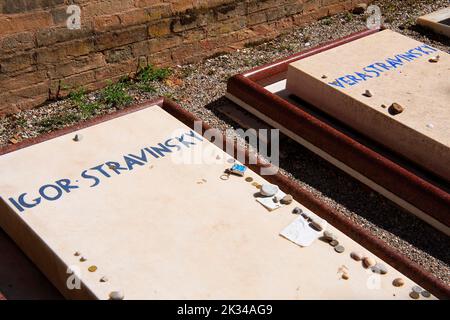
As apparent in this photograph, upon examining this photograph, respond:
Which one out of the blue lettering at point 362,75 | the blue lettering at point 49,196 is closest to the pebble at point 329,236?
the blue lettering at point 49,196

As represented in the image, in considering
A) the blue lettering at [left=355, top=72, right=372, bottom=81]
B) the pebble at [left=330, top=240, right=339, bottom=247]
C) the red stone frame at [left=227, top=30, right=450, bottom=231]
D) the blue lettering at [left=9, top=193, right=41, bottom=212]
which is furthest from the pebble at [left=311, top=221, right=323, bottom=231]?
the blue lettering at [left=355, top=72, right=372, bottom=81]

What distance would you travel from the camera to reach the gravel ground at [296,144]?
4.76 metres

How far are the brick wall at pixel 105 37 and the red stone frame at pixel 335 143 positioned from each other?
0.83 metres

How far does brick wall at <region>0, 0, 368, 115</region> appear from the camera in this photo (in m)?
5.46

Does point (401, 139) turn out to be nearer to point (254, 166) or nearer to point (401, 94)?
point (401, 94)

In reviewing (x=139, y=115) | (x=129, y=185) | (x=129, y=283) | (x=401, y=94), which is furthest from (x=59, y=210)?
(x=401, y=94)

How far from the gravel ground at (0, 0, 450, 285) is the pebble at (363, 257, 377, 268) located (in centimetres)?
69

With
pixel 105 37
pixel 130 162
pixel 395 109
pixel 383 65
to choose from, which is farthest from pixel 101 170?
pixel 383 65

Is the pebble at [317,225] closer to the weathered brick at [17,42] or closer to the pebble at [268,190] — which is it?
the pebble at [268,190]

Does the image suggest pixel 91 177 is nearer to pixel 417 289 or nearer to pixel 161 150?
pixel 161 150

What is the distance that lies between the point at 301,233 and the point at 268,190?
460mm

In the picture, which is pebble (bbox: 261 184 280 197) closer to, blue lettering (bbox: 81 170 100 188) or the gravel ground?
the gravel ground

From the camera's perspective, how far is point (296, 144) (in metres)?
5.70

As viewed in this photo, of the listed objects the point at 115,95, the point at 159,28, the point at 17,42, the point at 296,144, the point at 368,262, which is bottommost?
the point at 296,144
